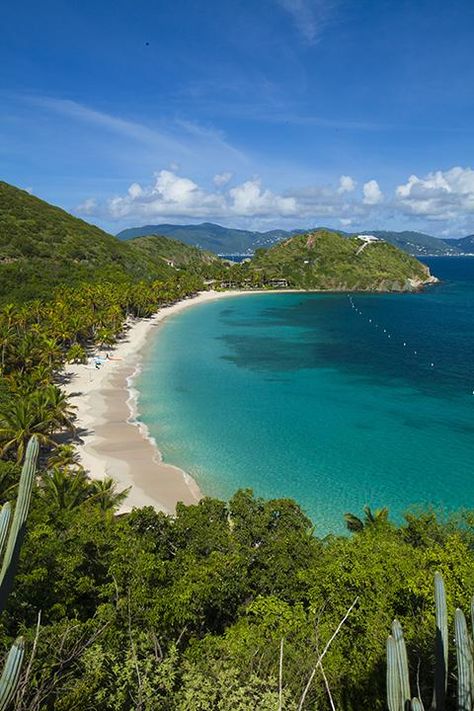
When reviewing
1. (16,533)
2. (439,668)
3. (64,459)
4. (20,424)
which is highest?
(16,533)

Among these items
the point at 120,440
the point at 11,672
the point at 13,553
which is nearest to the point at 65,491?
the point at 120,440

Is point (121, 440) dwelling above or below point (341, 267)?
below

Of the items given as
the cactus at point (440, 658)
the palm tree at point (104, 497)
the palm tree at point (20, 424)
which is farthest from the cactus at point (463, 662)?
the palm tree at point (20, 424)

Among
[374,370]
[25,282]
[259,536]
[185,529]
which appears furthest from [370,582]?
[25,282]

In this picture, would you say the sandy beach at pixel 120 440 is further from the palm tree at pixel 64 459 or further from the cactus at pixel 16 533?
the cactus at pixel 16 533

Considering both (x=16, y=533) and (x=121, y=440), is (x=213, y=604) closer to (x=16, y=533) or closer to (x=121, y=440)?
(x=16, y=533)

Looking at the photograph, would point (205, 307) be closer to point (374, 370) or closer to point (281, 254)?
point (374, 370)

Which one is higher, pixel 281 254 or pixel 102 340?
pixel 281 254

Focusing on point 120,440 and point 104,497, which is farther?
point 120,440
